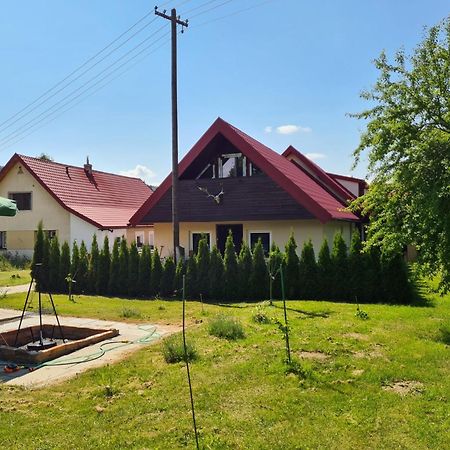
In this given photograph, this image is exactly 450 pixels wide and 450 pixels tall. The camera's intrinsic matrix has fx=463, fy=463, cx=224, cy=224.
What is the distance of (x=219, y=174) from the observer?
58.7ft

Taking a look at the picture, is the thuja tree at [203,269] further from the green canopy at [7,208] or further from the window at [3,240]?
the window at [3,240]

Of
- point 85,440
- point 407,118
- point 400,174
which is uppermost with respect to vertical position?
point 407,118

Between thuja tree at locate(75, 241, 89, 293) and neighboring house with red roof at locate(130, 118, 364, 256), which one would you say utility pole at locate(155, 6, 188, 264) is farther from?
thuja tree at locate(75, 241, 89, 293)

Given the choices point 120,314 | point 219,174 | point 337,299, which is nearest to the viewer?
point 120,314

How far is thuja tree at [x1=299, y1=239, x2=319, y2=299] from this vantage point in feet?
41.2

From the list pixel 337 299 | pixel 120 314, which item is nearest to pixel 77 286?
pixel 120 314

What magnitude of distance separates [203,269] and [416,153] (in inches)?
288

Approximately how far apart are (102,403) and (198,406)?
1.03 m

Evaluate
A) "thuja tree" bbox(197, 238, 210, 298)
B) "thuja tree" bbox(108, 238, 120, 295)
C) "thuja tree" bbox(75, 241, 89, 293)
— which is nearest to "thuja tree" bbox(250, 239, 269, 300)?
"thuja tree" bbox(197, 238, 210, 298)

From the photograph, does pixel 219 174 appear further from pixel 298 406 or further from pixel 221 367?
pixel 298 406

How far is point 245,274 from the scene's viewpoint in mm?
13211

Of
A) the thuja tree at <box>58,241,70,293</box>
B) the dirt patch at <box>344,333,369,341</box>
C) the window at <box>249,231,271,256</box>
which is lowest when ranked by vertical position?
the dirt patch at <box>344,333,369,341</box>

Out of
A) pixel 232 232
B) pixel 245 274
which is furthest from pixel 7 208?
pixel 232 232

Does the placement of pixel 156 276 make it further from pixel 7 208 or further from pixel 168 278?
pixel 7 208
